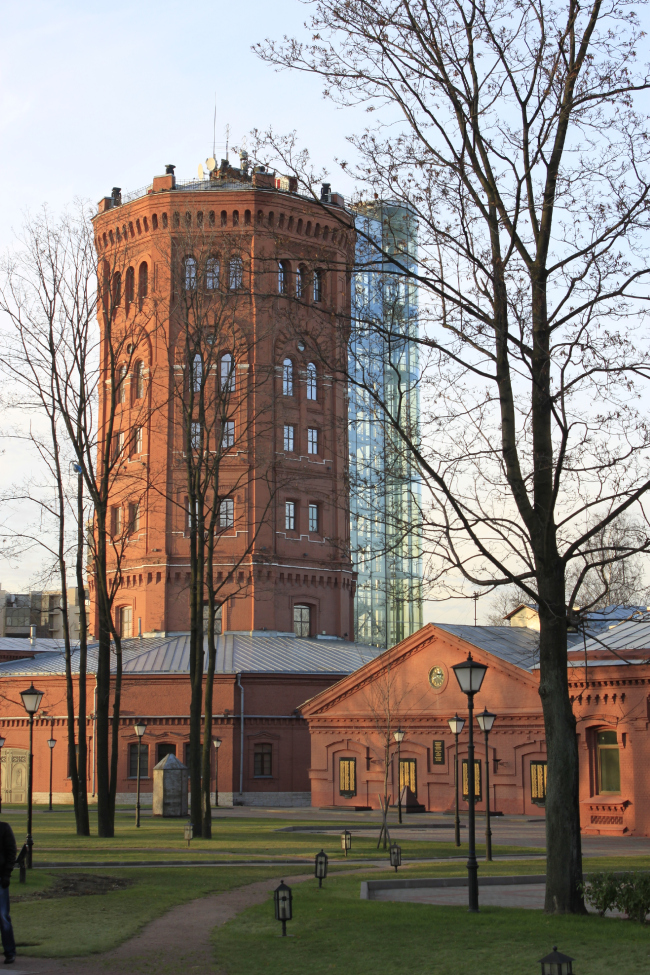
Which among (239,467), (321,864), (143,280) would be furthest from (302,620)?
(321,864)

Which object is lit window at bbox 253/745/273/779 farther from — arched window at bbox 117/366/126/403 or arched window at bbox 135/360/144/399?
arched window at bbox 135/360/144/399

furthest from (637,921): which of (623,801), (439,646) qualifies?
(439,646)

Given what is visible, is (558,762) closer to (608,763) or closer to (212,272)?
(212,272)

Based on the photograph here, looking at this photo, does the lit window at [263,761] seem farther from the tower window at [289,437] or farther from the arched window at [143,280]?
the arched window at [143,280]

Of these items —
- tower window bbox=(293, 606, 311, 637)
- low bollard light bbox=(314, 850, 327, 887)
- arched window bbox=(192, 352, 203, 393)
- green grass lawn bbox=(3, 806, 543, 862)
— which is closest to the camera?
low bollard light bbox=(314, 850, 327, 887)

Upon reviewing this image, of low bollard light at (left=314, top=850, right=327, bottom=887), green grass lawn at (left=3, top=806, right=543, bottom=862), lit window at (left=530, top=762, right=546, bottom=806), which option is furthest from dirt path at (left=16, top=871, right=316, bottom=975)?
lit window at (left=530, top=762, right=546, bottom=806)

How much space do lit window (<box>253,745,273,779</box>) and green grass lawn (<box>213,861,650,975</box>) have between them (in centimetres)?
2988

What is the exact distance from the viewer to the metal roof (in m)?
43.8

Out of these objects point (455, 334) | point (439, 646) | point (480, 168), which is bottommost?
point (439, 646)

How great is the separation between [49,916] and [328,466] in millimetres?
35216

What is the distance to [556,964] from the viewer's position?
25.9 feet

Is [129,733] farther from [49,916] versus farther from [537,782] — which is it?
[49,916]

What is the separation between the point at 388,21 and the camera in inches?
569

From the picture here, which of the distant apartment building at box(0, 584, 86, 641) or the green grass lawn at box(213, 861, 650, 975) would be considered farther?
the distant apartment building at box(0, 584, 86, 641)
